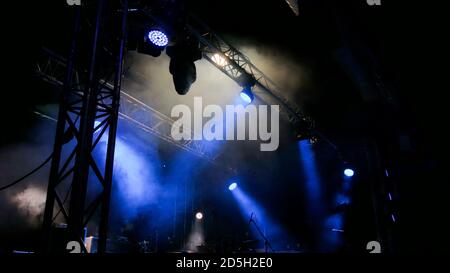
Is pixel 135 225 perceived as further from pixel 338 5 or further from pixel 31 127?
pixel 338 5

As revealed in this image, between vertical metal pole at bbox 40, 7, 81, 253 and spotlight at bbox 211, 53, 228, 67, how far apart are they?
3301 millimetres

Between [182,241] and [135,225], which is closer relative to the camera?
[135,225]

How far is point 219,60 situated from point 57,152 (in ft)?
14.3

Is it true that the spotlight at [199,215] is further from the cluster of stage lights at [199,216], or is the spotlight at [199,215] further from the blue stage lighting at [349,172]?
the blue stage lighting at [349,172]

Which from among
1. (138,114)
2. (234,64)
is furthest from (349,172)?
(138,114)

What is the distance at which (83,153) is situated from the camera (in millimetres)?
3668

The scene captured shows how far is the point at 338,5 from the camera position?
4.23 metres

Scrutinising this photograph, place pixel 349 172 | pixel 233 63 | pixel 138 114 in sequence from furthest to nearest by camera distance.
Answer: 1. pixel 349 172
2. pixel 138 114
3. pixel 233 63

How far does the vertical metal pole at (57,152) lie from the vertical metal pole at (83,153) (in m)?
0.19

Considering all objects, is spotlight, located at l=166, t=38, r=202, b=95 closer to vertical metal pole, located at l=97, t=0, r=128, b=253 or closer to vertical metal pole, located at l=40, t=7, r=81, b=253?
vertical metal pole, located at l=97, t=0, r=128, b=253

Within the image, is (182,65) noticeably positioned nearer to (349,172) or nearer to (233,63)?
(233,63)

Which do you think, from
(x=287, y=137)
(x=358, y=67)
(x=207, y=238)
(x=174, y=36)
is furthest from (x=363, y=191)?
(x=174, y=36)

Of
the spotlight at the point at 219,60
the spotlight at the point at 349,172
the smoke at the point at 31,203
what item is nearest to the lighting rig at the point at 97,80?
the spotlight at the point at 219,60
